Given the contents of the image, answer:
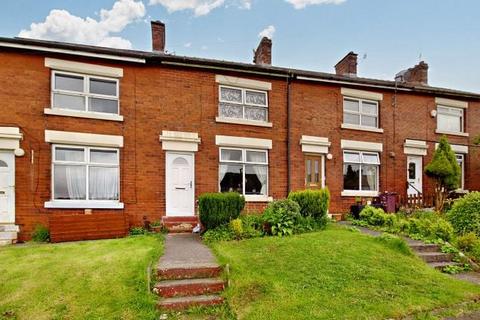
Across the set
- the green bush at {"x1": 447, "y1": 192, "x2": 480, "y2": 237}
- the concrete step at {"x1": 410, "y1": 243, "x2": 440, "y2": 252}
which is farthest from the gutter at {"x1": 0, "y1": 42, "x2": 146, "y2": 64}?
the green bush at {"x1": 447, "y1": 192, "x2": 480, "y2": 237}

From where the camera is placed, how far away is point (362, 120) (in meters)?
14.1

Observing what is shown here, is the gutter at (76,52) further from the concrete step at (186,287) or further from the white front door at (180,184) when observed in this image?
the concrete step at (186,287)

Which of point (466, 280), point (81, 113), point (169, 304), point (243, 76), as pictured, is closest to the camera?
point (169, 304)

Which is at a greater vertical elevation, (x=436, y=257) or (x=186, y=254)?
(x=186, y=254)

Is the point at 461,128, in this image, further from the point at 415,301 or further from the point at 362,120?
the point at 415,301

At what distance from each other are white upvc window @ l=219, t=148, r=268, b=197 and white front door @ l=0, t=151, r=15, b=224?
263 inches

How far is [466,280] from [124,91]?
11.0 meters

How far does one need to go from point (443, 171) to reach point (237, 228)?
9608 millimetres

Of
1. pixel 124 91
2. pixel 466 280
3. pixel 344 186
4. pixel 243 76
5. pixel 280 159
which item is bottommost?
pixel 466 280

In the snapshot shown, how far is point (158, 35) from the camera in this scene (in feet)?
42.4

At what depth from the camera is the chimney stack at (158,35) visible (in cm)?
1289

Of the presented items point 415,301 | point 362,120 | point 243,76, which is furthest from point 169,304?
point 362,120

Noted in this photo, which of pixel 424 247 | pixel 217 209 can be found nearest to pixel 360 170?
pixel 424 247

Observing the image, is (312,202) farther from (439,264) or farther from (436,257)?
(439,264)
